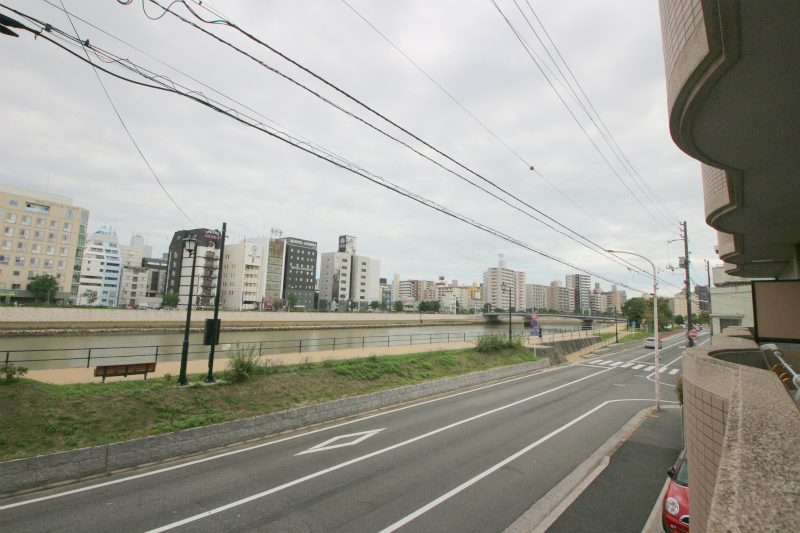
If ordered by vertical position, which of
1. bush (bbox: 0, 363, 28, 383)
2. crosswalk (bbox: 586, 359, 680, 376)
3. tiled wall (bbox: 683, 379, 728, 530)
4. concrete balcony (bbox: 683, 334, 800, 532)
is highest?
concrete balcony (bbox: 683, 334, 800, 532)

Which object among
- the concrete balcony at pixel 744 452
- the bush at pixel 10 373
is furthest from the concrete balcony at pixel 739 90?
the bush at pixel 10 373

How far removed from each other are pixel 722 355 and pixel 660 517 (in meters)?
3.28

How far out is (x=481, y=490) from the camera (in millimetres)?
7801

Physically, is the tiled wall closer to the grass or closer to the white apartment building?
the grass

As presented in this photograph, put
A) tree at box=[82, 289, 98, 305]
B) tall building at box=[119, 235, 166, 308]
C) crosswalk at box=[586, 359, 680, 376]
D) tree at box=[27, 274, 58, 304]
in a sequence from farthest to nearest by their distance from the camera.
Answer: tall building at box=[119, 235, 166, 308] → tree at box=[82, 289, 98, 305] → tree at box=[27, 274, 58, 304] → crosswalk at box=[586, 359, 680, 376]

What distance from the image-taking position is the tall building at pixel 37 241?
190 feet

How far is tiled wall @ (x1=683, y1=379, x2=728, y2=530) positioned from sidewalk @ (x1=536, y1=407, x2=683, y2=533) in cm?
248

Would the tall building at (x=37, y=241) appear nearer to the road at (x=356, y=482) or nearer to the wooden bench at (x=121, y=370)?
the wooden bench at (x=121, y=370)

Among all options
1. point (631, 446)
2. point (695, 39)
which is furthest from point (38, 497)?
point (631, 446)

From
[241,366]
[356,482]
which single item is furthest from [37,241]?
[356,482]

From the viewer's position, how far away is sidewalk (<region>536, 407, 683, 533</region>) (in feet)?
21.8

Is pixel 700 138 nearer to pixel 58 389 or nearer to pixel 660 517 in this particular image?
pixel 660 517

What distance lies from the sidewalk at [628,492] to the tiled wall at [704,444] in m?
2.48

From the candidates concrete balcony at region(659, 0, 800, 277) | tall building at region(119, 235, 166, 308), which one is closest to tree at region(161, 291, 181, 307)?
tall building at region(119, 235, 166, 308)
